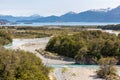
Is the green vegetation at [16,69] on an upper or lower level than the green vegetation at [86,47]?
upper

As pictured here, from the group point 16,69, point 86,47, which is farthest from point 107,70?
point 86,47

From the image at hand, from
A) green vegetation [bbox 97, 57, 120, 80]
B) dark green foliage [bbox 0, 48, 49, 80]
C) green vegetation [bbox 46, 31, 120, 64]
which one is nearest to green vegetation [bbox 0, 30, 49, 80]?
dark green foliage [bbox 0, 48, 49, 80]

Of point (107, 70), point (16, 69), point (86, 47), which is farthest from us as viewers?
point (86, 47)

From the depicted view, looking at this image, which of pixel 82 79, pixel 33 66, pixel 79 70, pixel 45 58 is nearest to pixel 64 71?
pixel 79 70

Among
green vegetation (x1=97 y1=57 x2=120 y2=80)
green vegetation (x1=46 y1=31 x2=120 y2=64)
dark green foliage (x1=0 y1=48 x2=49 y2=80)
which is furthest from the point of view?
green vegetation (x1=46 y1=31 x2=120 y2=64)

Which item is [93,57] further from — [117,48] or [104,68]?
[104,68]

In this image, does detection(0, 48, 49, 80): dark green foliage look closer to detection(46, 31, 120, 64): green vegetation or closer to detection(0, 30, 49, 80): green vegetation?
detection(0, 30, 49, 80): green vegetation

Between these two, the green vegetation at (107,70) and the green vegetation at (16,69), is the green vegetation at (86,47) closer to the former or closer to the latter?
the green vegetation at (107,70)

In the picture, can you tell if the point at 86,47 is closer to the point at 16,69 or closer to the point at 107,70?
the point at 107,70

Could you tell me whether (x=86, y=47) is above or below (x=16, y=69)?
below

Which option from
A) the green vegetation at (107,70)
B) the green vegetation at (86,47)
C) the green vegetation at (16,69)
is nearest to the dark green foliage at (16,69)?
the green vegetation at (16,69)
